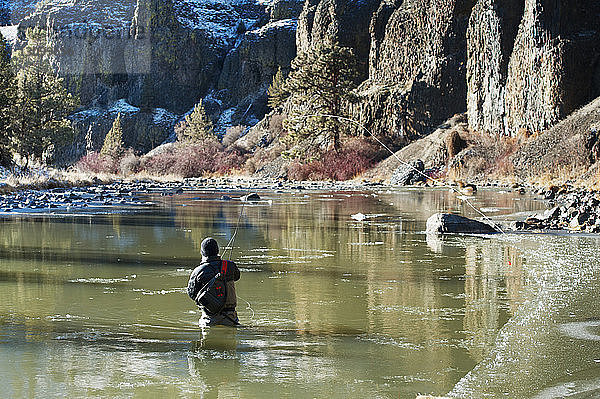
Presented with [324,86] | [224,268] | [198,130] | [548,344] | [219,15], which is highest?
[219,15]

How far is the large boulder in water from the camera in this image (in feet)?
47.0

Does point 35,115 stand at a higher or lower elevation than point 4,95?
higher

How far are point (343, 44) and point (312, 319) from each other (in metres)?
65.3

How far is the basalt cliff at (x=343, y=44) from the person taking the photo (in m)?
40.9

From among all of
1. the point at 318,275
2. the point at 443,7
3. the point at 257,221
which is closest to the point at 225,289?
the point at 318,275

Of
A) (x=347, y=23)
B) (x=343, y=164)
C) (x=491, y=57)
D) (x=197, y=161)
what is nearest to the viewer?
(x=491, y=57)

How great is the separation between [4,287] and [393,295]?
4387 mm

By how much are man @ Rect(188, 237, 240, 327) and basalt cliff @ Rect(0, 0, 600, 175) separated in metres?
28.0

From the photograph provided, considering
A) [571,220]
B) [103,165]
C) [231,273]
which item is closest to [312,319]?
[231,273]

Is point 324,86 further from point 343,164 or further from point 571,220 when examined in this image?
point 571,220

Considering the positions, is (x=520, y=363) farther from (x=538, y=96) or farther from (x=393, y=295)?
(x=538, y=96)

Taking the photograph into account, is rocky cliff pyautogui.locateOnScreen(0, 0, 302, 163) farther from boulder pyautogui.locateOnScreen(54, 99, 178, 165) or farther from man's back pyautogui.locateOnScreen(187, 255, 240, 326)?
man's back pyautogui.locateOnScreen(187, 255, 240, 326)

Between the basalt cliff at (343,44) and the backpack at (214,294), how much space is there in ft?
92.3

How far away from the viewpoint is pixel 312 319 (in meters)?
6.93
